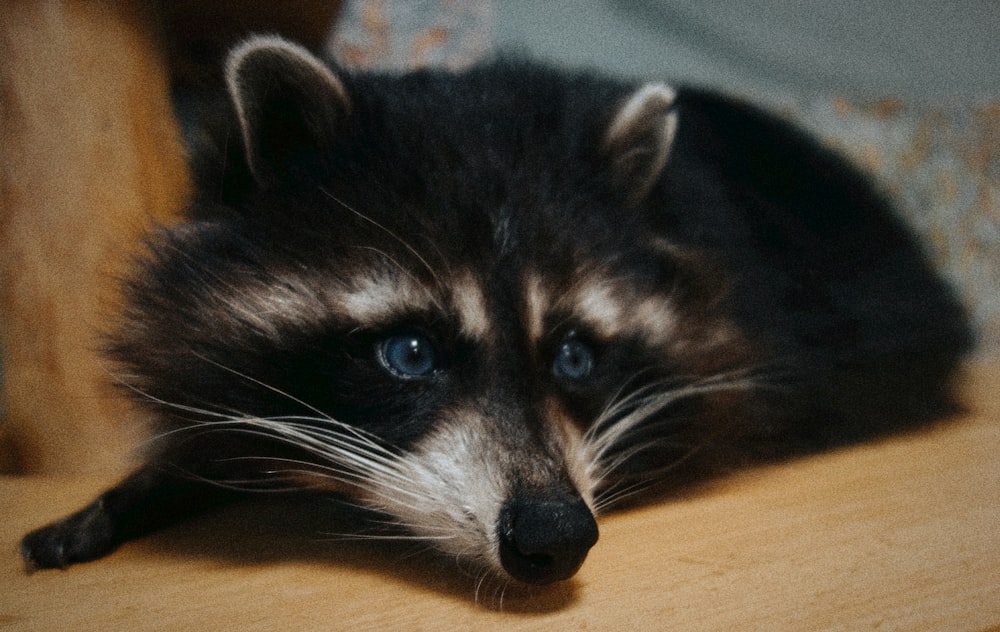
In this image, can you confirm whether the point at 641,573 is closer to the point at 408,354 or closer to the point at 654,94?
the point at 408,354

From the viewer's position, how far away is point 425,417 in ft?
4.84

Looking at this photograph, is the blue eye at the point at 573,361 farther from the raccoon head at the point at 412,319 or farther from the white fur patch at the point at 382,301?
the white fur patch at the point at 382,301

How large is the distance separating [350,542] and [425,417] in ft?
1.04

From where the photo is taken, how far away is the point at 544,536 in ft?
4.15

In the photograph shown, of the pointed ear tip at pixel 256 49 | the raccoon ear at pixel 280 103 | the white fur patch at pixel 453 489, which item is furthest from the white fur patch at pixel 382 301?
the pointed ear tip at pixel 256 49

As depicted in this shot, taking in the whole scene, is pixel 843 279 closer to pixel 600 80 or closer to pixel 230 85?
pixel 600 80

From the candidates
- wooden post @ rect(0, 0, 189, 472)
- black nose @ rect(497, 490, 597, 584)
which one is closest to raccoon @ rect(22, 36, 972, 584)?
black nose @ rect(497, 490, 597, 584)

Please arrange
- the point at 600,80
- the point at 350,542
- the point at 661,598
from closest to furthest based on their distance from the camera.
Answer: the point at 661,598 → the point at 350,542 → the point at 600,80

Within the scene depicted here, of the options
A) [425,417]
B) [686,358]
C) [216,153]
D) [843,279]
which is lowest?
[843,279]

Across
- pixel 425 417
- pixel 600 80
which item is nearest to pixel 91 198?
pixel 425 417

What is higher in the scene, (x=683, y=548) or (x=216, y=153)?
(x=216, y=153)

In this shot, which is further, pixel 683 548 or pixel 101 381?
pixel 101 381

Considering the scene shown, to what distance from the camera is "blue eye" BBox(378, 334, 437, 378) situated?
59.9 inches

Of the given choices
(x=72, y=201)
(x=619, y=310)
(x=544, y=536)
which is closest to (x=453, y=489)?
(x=544, y=536)
